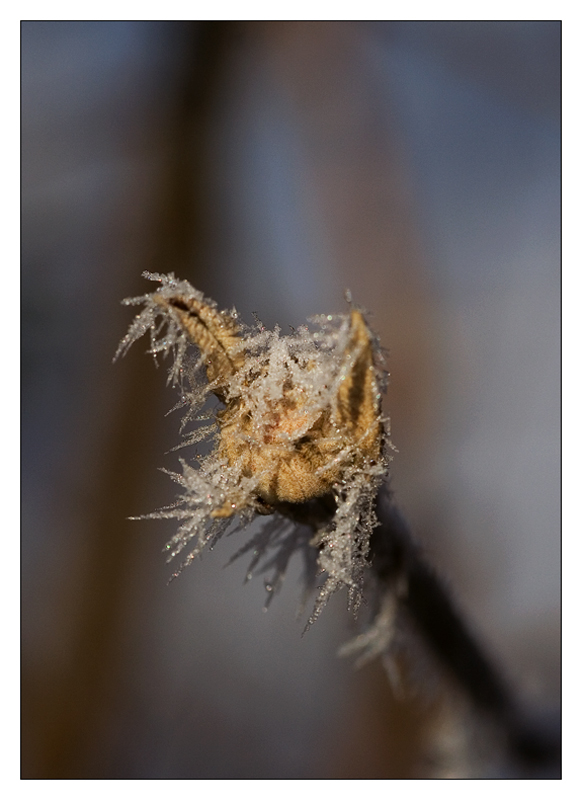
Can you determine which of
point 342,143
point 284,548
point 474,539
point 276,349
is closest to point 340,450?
point 276,349

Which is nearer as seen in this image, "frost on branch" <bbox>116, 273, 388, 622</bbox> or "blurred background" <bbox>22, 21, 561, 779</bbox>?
"frost on branch" <bbox>116, 273, 388, 622</bbox>

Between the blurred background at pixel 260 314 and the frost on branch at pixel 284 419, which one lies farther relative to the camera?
the blurred background at pixel 260 314

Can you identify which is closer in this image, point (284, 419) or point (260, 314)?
point (284, 419)

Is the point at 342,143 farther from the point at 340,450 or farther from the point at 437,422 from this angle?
the point at 340,450

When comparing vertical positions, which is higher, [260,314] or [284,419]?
[260,314]
